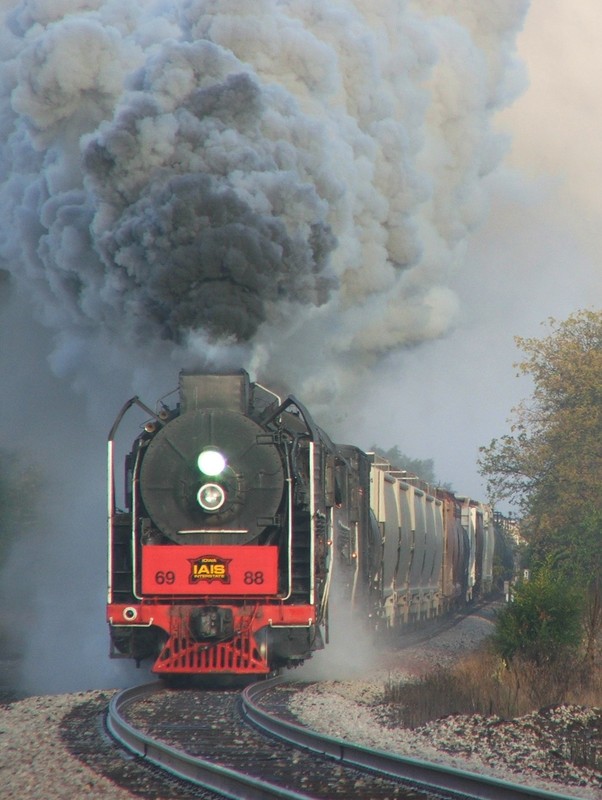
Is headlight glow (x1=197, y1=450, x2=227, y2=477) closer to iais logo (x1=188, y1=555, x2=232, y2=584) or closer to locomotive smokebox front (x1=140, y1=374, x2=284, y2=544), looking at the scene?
locomotive smokebox front (x1=140, y1=374, x2=284, y2=544)

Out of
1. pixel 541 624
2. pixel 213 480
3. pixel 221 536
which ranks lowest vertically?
pixel 541 624

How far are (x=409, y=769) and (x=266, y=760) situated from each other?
119 cm

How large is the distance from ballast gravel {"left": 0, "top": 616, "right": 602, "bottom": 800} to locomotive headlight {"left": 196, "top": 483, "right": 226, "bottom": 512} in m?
2.12

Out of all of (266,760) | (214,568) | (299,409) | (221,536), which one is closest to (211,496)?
(221,536)

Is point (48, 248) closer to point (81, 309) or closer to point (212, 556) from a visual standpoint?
point (81, 309)

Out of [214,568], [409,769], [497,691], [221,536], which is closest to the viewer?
[409,769]

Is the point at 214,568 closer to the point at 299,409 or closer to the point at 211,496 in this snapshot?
the point at 211,496

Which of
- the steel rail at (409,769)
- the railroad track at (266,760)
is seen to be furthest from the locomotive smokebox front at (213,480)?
the steel rail at (409,769)

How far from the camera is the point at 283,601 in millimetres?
11617

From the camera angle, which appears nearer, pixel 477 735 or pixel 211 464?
pixel 477 735

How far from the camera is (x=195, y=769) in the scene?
23.1 ft

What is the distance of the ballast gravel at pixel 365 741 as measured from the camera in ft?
22.8

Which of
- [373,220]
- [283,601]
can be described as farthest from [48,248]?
[283,601]

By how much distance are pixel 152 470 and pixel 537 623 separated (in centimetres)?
481
